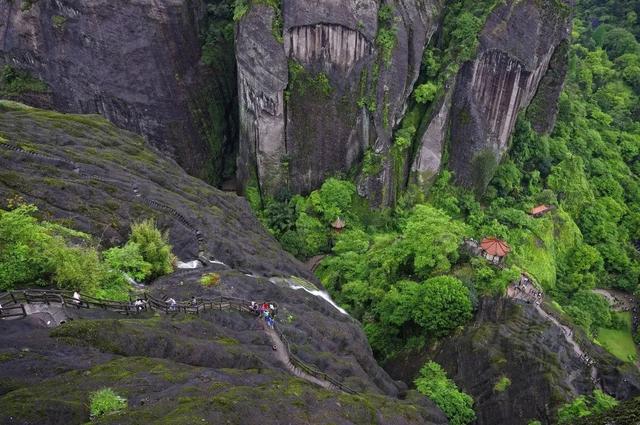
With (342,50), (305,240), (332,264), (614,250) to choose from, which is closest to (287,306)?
(332,264)

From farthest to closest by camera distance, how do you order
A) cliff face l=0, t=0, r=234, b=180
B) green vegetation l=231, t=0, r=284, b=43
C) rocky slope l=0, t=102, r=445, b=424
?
cliff face l=0, t=0, r=234, b=180
green vegetation l=231, t=0, r=284, b=43
rocky slope l=0, t=102, r=445, b=424

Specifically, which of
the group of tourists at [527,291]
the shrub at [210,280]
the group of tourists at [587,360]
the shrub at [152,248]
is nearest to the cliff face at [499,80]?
the group of tourists at [527,291]

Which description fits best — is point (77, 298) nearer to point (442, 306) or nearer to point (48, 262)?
point (48, 262)

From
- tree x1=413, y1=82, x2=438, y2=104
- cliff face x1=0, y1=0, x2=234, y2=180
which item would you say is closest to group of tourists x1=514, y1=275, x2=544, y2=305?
tree x1=413, y1=82, x2=438, y2=104

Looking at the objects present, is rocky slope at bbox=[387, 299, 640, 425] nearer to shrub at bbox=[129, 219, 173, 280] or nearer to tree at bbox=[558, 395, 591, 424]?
tree at bbox=[558, 395, 591, 424]

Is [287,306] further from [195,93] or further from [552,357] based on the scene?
[195,93]

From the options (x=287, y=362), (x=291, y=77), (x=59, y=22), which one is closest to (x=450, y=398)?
(x=287, y=362)
